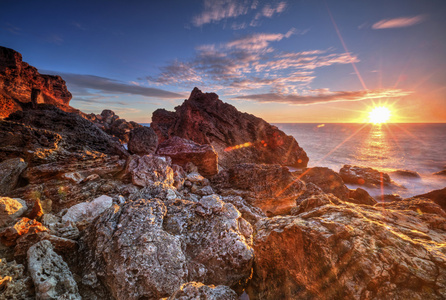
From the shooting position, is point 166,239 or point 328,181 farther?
point 328,181

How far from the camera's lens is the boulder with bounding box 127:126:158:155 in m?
10.5

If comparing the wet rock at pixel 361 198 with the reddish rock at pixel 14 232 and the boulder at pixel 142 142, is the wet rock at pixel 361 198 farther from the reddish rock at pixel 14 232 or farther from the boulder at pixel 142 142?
the reddish rock at pixel 14 232

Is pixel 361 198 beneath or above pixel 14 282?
beneath

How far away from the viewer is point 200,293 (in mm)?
2574

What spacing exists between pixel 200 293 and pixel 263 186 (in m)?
6.81

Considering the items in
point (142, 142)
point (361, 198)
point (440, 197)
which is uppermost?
point (142, 142)

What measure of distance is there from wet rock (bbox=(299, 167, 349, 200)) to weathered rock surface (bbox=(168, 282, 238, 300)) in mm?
14781

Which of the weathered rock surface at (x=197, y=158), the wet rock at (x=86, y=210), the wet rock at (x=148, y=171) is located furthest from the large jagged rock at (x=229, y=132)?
the wet rock at (x=86, y=210)

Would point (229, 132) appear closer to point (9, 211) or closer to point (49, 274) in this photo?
point (9, 211)

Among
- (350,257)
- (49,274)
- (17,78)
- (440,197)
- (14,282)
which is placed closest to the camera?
(350,257)

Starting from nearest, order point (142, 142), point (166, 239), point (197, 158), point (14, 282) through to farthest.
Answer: point (14, 282), point (166, 239), point (142, 142), point (197, 158)

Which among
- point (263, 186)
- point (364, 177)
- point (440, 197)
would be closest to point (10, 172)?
point (263, 186)

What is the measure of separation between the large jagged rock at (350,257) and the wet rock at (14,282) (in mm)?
4050

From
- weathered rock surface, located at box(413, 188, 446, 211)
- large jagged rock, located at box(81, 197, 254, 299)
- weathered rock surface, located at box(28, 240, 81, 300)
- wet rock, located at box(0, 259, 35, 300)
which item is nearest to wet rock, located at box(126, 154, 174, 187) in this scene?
large jagged rock, located at box(81, 197, 254, 299)
